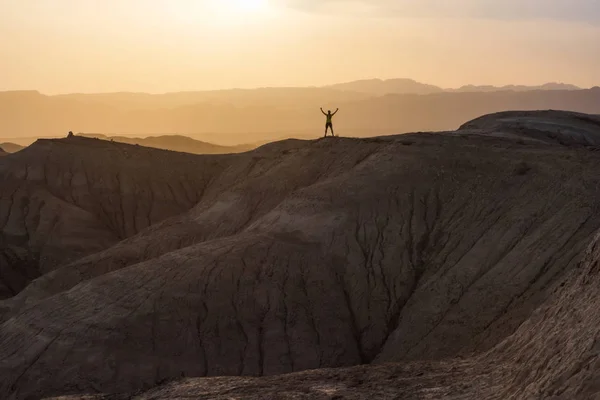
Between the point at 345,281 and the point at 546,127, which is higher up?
the point at 546,127

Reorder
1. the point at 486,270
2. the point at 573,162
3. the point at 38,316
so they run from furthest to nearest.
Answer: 1. the point at 573,162
2. the point at 38,316
3. the point at 486,270

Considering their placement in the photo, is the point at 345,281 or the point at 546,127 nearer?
the point at 345,281

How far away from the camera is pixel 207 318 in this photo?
2312 cm

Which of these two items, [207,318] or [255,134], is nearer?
[207,318]

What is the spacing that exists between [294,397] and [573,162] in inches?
701

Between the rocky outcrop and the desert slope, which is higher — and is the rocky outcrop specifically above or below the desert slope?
above

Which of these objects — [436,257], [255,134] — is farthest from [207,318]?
[255,134]

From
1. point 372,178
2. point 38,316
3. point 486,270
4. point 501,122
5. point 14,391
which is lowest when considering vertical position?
point 14,391

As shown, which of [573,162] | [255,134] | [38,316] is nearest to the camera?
[38,316]

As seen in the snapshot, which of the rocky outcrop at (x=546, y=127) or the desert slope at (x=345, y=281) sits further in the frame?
the rocky outcrop at (x=546, y=127)

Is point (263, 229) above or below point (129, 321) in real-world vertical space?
above

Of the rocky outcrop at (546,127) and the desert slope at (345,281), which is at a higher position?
the rocky outcrop at (546,127)

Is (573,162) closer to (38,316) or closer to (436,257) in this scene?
(436,257)

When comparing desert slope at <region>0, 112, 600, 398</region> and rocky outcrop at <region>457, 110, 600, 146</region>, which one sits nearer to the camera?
desert slope at <region>0, 112, 600, 398</region>
